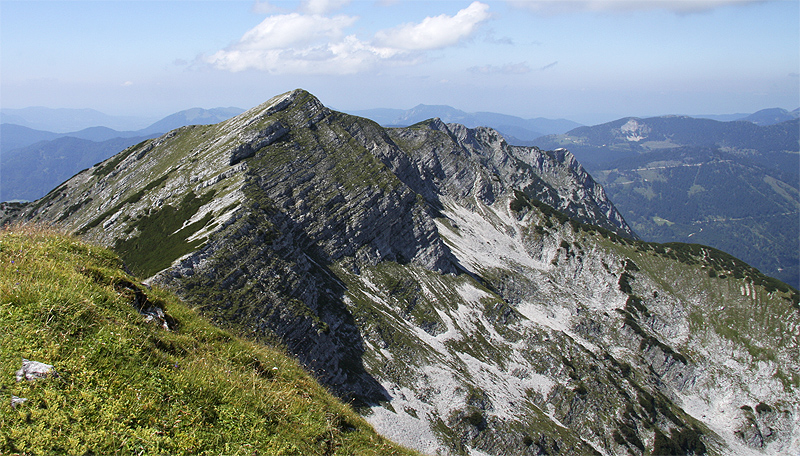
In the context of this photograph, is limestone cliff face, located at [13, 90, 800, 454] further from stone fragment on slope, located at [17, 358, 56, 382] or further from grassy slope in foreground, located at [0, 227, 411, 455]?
stone fragment on slope, located at [17, 358, 56, 382]

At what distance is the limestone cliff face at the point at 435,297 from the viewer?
79500 millimetres

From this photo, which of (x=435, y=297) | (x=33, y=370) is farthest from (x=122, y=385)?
(x=435, y=297)

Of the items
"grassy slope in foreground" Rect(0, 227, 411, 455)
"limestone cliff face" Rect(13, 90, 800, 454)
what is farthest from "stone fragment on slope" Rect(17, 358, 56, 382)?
"limestone cliff face" Rect(13, 90, 800, 454)

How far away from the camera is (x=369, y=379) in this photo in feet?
263

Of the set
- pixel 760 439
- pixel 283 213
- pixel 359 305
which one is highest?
pixel 283 213

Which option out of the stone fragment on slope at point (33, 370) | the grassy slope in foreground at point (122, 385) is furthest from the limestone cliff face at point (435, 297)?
the stone fragment on slope at point (33, 370)

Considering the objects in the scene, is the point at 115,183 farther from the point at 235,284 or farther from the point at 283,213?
the point at 235,284

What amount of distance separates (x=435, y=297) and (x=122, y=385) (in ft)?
359

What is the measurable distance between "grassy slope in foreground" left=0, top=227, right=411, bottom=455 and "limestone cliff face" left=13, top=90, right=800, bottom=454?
56.4 metres

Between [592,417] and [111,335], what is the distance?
12060 cm

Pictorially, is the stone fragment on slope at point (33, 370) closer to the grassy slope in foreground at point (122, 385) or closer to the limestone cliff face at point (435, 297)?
the grassy slope in foreground at point (122, 385)

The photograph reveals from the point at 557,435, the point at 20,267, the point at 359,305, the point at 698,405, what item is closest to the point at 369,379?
the point at 359,305

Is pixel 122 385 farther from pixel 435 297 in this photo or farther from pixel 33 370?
pixel 435 297

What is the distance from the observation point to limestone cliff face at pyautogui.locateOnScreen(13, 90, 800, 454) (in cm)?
7950
